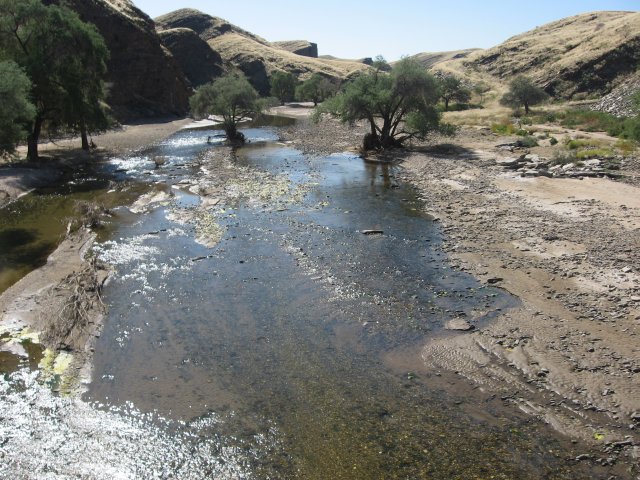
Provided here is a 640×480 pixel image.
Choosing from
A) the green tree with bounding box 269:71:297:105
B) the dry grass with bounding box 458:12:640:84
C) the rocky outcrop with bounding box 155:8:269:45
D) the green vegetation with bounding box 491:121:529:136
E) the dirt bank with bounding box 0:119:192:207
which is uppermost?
the rocky outcrop with bounding box 155:8:269:45

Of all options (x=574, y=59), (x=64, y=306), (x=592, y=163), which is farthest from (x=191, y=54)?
(x=64, y=306)

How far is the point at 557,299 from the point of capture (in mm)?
16156

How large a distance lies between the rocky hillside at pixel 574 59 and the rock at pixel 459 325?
7889cm

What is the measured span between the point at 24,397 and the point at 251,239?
13299 mm

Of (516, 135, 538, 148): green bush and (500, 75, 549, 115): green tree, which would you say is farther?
(500, 75, 549, 115): green tree

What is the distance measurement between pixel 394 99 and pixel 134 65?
62.0 metres

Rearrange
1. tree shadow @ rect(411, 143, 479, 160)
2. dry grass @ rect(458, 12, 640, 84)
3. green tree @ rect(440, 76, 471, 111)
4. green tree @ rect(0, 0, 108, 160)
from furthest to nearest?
dry grass @ rect(458, 12, 640, 84) < green tree @ rect(440, 76, 471, 111) < tree shadow @ rect(411, 143, 479, 160) < green tree @ rect(0, 0, 108, 160)

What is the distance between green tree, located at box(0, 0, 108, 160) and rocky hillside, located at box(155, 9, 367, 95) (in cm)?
9859

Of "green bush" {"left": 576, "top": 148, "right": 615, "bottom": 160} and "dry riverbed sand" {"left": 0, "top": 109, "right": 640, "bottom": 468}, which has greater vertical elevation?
"green bush" {"left": 576, "top": 148, "right": 615, "bottom": 160}

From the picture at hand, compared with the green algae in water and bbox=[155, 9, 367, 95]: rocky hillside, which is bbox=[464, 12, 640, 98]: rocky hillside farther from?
the green algae in water

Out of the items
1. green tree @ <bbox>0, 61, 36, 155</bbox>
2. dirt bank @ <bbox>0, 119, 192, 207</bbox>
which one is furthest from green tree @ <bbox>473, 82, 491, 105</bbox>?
green tree @ <bbox>0, 61, 36, 155</bbox>

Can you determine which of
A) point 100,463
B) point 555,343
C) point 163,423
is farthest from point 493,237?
point 100,463

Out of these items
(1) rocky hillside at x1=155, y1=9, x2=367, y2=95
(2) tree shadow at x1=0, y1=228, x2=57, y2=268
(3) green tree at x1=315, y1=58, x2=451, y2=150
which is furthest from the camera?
(1) rocky hillside at x1=155, y1=9, x2=367, y2=95

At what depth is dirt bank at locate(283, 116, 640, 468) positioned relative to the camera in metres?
11.3
